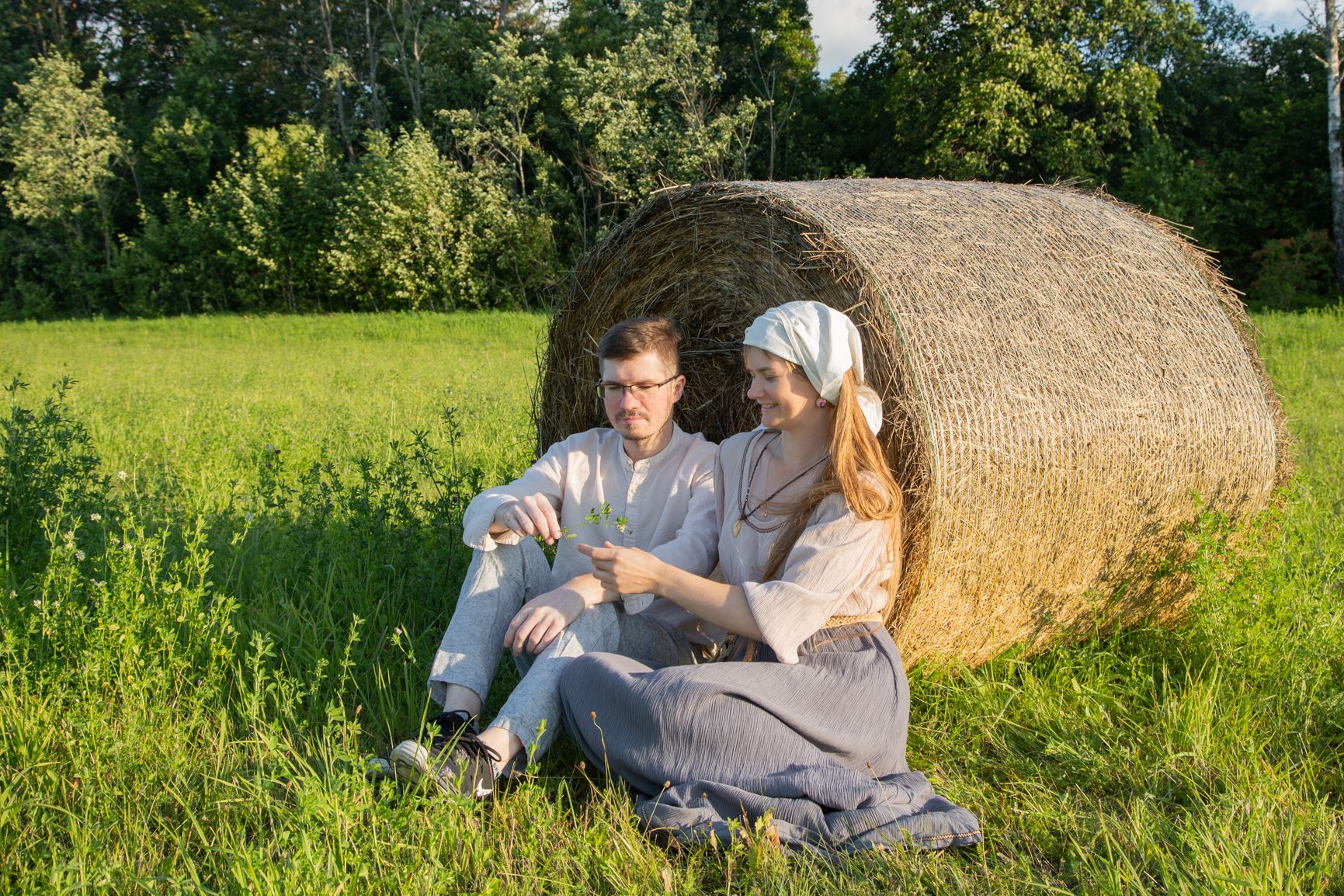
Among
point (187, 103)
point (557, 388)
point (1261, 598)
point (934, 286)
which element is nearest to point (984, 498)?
point (934, 286)

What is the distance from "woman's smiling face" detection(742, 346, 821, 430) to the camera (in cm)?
337

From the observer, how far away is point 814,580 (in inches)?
127

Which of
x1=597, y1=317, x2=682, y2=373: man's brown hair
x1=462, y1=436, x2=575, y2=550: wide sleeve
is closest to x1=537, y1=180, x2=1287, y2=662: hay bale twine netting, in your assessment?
x1=597, y1=317, x2=682, y2=373: man's brown hair

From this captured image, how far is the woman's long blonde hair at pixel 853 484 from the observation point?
3.23 m

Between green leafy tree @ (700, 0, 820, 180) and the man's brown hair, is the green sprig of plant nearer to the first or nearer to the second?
the man's brown hair

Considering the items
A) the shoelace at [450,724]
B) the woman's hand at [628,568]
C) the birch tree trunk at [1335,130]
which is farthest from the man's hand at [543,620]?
the birch tree trunk at [1335,130]

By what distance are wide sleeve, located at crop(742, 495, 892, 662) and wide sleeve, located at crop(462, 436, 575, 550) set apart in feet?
3.00

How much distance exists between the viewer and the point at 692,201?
4539 mm

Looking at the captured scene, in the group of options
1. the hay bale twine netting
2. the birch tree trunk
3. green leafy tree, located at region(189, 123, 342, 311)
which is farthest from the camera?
green leafy tree, located at region(189, 123, 342, 311)

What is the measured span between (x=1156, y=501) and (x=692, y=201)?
2164mm

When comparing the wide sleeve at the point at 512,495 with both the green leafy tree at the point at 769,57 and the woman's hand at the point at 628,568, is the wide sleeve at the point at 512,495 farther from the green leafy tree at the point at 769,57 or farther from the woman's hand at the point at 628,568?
the green leafy tree at the point at 769,57

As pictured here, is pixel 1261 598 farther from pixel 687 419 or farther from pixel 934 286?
pixel 687 419

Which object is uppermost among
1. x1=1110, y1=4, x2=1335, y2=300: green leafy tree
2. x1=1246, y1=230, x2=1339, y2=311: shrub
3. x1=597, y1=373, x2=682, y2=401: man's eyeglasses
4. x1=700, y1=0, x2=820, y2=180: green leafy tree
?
x1=700, y1=0, x2=820, y2=180: green leafy tree

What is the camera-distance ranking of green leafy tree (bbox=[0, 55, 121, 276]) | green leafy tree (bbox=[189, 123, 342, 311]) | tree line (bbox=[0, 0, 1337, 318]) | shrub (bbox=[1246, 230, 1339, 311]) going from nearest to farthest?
shrub (bbox=[1246, 230, 1339, 311]) → tree line (bbox=[0, 0, 1337, 318]) → green leafy tree (bbox=[189, 123, 342, 311]) → green leafy tree (bbox=[0, 55, 121, 276])
